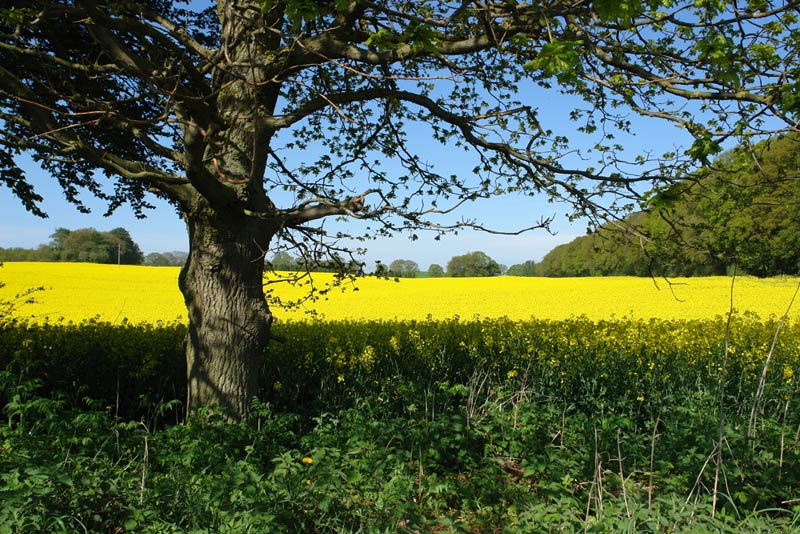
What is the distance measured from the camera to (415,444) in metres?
4.35

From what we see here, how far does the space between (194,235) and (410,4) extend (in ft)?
8.65

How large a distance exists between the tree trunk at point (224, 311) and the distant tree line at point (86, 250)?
129 feet

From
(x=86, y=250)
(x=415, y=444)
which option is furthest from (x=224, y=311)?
(x=86, y=250)

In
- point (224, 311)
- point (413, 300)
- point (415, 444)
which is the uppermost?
point (224, 311)

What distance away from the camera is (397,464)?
12.1ft

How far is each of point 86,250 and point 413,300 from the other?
104 ft

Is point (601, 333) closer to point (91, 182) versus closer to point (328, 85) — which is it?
point (328, 85)

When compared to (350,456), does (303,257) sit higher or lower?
higher

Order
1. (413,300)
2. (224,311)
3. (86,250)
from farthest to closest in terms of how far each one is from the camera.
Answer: (86,250) < (413,300) < (224,311)

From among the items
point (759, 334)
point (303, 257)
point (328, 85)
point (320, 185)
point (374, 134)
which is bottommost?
point (759, 334)

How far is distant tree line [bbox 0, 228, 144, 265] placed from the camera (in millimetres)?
40656

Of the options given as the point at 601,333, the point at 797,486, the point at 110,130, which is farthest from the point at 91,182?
the point at 797,486

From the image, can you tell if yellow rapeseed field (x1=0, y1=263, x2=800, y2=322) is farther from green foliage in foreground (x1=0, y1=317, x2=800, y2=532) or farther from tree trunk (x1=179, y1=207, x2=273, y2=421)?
tree trunk (x1=179, y1=207, x2=273, y2=421)

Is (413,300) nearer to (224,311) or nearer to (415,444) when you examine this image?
(224,311)
